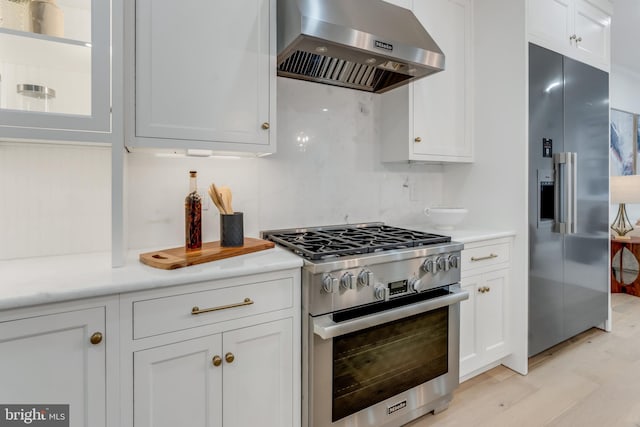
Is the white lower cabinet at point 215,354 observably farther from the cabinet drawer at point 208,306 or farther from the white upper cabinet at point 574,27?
the white upper cabinet at point 574,27

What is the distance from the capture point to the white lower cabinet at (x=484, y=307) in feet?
6.58

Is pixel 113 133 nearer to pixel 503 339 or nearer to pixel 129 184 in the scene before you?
pixel 129 184

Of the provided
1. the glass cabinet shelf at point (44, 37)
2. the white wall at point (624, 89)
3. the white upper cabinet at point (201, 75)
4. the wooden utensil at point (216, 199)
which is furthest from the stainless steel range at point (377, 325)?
the white wall at point (624, 89)

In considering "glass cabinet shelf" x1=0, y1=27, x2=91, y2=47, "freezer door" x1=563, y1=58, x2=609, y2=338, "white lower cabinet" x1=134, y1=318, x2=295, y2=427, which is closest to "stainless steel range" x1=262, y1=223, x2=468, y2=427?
"white lower cabinet" x1=134, y1=318, x2=295, y2=427

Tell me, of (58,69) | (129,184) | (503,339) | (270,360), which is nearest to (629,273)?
(503,339)

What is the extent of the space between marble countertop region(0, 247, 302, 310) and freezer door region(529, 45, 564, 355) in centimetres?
172

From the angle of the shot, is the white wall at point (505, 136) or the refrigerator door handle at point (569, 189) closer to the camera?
the white wall at point (505, 136)

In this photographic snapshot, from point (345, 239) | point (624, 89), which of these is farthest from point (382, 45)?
point (624, 89)

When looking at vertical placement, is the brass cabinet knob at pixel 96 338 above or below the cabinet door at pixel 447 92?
below

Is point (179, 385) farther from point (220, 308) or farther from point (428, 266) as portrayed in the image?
point (428, 266)

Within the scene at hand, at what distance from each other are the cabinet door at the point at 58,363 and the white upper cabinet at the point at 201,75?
667 mm

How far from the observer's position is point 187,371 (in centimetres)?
119

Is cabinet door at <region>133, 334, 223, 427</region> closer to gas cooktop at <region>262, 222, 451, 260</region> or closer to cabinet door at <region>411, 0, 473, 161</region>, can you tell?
gas cooktop at <region>262, 222, 451, 260</region>

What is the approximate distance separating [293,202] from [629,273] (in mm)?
4084
